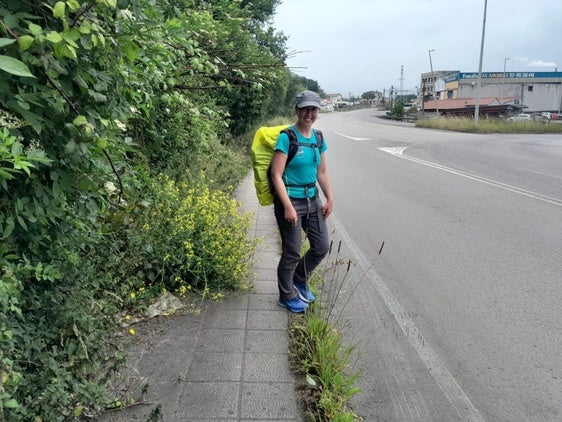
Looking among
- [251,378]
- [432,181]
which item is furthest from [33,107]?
[432,181]

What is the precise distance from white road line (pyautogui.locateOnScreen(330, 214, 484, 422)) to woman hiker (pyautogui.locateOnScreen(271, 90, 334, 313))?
2.74 ft

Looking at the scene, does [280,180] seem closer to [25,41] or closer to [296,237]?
[296,237]

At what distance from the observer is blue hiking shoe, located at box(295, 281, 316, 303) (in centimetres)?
410

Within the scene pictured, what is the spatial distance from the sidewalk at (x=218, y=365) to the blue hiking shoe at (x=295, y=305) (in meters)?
0.09

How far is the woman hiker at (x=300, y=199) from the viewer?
371 centimetres

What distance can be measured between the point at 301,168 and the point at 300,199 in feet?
0.90

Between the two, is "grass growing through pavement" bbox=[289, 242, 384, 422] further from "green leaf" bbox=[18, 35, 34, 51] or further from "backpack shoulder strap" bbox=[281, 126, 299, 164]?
"green leaf" bbox=[18, 35, 34, 51]

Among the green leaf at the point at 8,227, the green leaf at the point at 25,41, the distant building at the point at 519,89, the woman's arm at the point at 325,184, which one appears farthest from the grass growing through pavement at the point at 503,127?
the distant building at the point at 519,89

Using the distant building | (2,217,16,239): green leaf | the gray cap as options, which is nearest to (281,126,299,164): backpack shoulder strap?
the gray cap

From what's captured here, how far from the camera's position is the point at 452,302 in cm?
447

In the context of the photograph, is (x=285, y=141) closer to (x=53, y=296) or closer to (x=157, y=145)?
(x=53, y=296)

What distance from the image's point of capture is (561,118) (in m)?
61.5

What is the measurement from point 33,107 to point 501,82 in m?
92.5

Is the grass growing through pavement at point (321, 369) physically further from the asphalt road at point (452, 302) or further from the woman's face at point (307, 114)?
the woman's face at point (307, 114)
